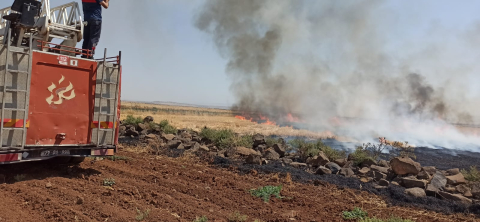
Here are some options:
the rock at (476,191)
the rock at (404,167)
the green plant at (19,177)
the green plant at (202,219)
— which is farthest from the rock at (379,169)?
the green plant at (19,177)

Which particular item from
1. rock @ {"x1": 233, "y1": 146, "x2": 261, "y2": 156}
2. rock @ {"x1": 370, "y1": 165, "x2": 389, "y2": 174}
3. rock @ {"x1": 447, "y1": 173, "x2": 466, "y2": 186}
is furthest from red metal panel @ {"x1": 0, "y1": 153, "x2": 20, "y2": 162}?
rock @ {"x1": 447, "y1": 173, "x2": 466, "y2": 186}

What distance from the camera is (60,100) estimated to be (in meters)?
7.87

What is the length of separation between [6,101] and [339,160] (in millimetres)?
10559

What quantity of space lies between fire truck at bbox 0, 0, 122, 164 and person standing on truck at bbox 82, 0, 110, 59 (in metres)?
0.17

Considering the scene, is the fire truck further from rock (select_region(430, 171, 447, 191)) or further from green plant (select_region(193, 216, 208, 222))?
rock (select_region(430, 171, 447, 191))

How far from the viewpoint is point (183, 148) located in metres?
14.8

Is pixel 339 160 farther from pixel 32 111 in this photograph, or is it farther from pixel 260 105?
pixel 260 105

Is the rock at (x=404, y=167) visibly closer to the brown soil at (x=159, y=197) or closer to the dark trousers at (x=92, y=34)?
the brown soil at (x=159, y=197)

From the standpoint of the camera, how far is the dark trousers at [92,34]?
9.26m

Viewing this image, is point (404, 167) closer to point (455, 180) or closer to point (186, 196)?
point (455, 180)

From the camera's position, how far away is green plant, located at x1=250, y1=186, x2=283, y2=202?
806cm

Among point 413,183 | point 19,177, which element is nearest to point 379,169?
point 413,183

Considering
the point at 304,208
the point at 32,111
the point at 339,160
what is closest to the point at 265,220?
the point at 304,208

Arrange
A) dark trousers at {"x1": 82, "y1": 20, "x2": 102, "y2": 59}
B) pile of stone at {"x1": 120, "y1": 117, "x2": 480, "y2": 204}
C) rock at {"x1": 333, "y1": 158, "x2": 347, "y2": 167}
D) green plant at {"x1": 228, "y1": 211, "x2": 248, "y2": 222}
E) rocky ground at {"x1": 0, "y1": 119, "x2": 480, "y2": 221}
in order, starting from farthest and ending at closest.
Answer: rock at {"x1": 333, "y1": 158, "x2": 347, "y2": 167}
pile of stone at {"x1": 120, "y1": 117, "x2": 480, "y2": 204}
dark trousers at {"x1": 82, "y1": 20, "x2": 102, "y2": 59}
rocky ground at {"x1": 0, "y1": 119, "x2": 480, "y2": 221}
green plant at {"x1": 228, "y1": 211, "x2": 248, "y2": 222}
